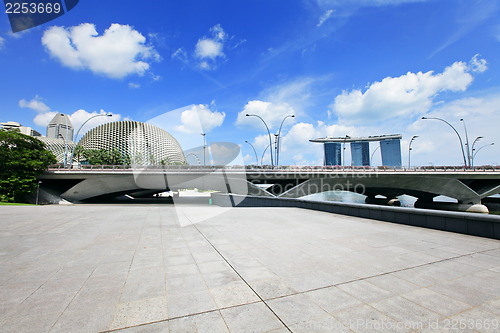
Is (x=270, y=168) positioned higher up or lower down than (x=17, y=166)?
lower down

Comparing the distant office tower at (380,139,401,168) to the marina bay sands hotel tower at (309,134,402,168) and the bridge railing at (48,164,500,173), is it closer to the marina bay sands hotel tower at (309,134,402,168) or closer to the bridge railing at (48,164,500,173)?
the marina bay sands hotel tower at (309,134,402,168)

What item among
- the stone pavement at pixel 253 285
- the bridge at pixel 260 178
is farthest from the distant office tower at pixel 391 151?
the stone pavement at pixel 253 285

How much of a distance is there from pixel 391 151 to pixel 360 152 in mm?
16857

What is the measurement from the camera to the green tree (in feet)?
101

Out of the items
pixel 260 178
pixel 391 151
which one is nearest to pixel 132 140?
pixel 260 178

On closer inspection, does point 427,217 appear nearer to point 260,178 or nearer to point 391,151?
point 260,178

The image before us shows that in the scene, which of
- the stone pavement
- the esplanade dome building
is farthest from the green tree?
the esplanade dome building

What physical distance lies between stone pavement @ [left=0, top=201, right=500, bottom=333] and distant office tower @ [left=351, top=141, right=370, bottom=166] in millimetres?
138632

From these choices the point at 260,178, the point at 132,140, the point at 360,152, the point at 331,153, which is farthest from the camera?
the point at 360,152

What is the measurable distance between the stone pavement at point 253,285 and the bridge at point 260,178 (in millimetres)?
32193

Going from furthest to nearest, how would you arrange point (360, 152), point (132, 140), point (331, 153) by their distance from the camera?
point (360, 152)
point (331, 153)
point (132, 140)

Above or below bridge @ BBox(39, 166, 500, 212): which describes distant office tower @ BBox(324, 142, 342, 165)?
above

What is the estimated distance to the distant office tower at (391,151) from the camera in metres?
121

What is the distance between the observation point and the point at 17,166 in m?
31.4
